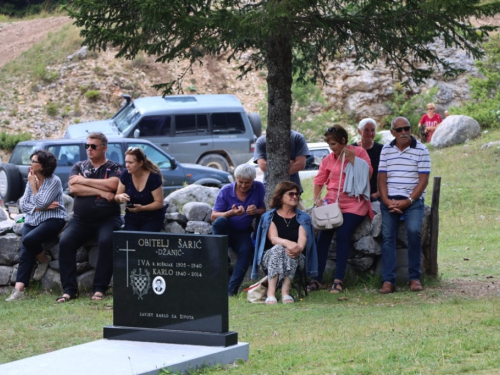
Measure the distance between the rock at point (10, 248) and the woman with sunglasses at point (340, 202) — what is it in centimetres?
376

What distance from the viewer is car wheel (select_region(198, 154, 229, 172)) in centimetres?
2473

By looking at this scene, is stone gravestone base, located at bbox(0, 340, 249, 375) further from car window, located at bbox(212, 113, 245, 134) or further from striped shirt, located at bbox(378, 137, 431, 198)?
car window, located at bbox(212, 113, 245, 134)

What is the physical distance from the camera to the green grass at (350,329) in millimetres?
5641

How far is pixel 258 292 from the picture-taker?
29.9 ft

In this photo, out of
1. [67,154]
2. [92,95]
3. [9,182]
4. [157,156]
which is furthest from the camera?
[92,95]

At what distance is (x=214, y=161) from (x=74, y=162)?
24.3 ft

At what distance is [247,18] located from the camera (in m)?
8.48

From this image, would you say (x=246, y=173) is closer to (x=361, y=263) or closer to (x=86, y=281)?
(x=361, y=263)

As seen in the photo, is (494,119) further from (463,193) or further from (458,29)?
(458,29)

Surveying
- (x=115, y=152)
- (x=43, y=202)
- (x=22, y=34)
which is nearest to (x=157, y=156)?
(x=115, y=152)

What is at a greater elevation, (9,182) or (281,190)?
(281,190)

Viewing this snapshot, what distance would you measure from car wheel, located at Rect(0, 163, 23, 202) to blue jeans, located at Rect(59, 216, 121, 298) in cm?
632

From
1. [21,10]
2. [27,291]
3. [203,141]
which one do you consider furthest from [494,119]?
[21,10]

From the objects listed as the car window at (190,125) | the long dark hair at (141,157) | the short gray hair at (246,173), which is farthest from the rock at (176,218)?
the car window at (190,125)
